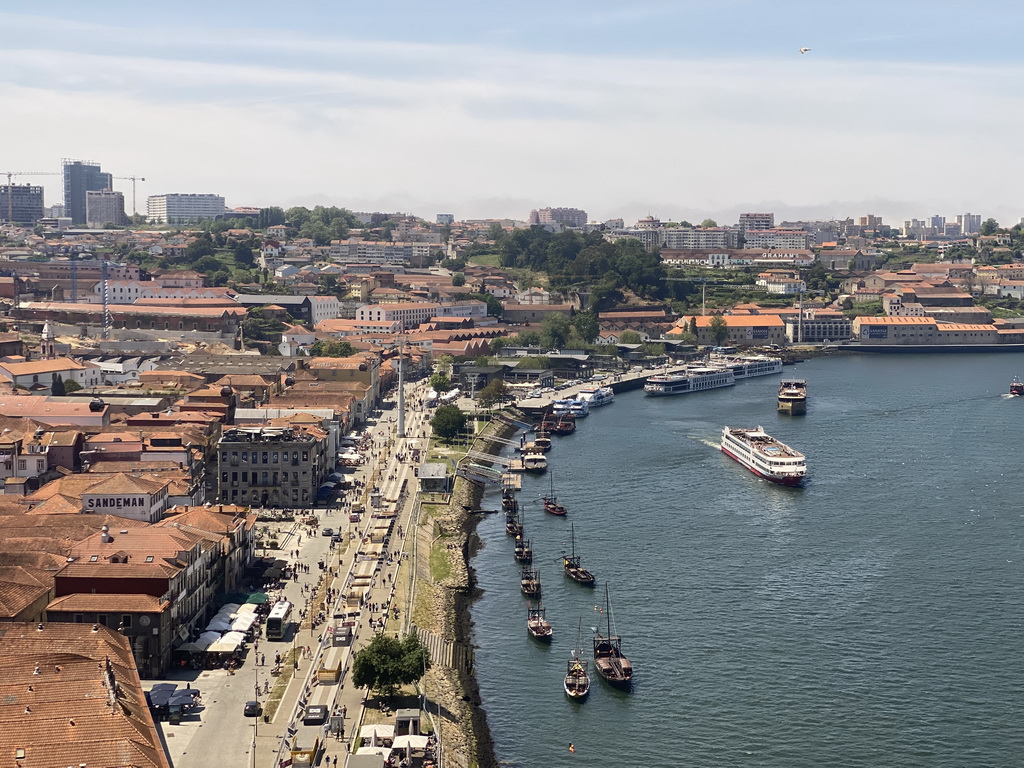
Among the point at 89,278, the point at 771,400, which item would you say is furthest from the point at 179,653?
the point at 89,278

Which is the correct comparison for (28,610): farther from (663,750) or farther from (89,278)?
(89,278)

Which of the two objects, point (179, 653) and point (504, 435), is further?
point (504, 435)

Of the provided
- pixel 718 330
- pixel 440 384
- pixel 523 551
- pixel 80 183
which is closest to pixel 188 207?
pixel 80 183

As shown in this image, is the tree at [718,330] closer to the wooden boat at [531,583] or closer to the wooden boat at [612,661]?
the wooden boat at [531,583]

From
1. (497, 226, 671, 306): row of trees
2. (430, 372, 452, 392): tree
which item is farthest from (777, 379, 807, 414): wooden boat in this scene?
(497, 226, 671, 306): row of trees

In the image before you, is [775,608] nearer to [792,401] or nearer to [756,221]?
[792,401]

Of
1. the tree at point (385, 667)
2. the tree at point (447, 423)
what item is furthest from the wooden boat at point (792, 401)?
the tree at point (385, 667)

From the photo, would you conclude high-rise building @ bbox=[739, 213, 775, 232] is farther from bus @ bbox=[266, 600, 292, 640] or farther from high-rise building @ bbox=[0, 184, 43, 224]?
bus @ bbox=[266, 600, 292, 640]
